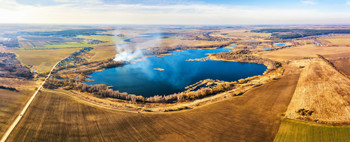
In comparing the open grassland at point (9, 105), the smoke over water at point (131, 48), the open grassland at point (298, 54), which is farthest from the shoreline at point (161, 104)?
the open grassland at point (298, 54)

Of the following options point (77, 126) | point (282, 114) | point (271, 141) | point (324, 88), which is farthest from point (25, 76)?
point (324, 88)

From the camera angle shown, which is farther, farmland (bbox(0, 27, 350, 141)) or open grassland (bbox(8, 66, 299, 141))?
farmland (bbox(0, 27, 350, 141))

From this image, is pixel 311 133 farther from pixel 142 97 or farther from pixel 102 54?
pixel 102 54

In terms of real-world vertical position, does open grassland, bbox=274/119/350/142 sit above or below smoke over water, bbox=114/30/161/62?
below

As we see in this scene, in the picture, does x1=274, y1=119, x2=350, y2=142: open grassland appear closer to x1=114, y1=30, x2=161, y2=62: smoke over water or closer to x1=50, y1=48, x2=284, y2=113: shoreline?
x1=50, y1=48, x2=284, y2=113: shoreline

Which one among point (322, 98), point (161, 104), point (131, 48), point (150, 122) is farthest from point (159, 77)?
point (131, 48)

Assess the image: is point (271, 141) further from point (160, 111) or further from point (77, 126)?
point (77, 126)

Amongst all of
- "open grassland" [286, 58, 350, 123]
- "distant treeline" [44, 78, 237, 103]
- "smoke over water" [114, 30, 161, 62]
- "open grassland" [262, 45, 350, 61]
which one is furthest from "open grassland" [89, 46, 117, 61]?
"open grassland" [262, 45, 350, 61]
